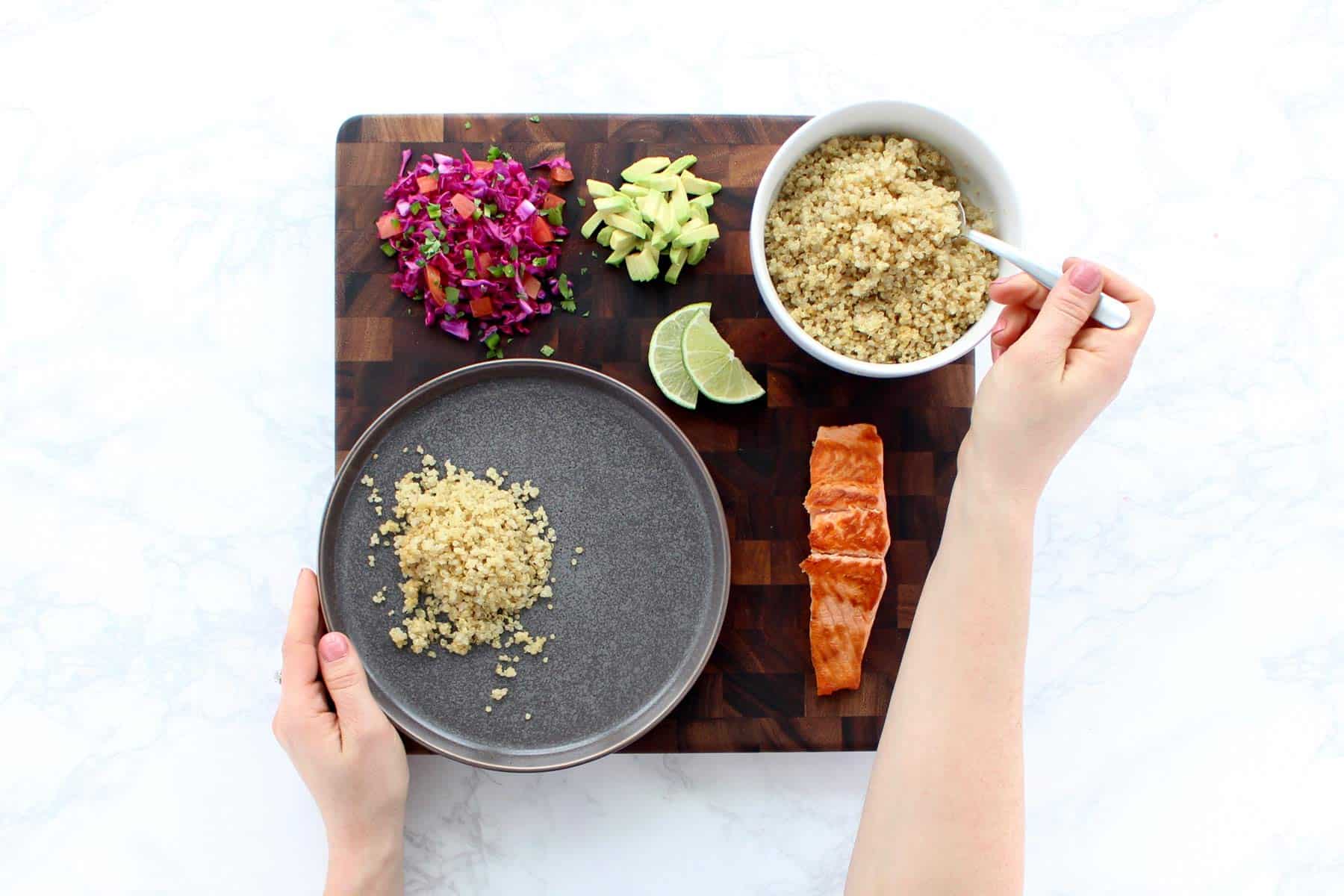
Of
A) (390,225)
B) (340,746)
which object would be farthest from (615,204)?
(340,746)

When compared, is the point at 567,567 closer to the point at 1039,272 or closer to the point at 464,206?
the point at 464,206

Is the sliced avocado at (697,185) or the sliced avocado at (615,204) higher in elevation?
the sliced avocado at (697,185)

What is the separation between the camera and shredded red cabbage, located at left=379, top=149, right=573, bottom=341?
1854 mm

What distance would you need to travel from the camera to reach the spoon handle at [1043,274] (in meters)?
1.53

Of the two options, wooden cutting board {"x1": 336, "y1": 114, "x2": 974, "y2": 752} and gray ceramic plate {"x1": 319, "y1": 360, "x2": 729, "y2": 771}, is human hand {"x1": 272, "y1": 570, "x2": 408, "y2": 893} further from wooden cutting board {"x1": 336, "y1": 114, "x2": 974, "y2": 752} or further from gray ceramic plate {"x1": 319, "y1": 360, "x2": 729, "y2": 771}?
wooden cutting board {"x1": 336, "y1": 114, "x2": 974, "y2": 752}

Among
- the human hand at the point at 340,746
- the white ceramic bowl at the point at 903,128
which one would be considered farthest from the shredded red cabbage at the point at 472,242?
the human hand at the point at 340,746

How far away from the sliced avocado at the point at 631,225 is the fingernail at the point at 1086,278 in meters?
0.78

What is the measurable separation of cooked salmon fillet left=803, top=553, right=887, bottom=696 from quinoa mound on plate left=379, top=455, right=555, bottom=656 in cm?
53

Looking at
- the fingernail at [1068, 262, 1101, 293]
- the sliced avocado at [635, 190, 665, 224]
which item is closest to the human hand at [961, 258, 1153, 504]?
the fingernail at [1068, 262, 1101, 293]

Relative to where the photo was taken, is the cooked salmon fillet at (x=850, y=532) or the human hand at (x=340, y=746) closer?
the human hand at (x=340, y=746)

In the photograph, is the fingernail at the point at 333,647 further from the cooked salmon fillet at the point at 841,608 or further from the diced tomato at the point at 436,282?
the cooked salmon fillet at the point at 841,608

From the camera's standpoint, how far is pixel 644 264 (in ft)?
6.17

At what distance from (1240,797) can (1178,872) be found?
0.22 metres

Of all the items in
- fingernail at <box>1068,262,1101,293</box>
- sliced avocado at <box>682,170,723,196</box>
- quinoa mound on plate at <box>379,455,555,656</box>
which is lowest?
quinoa mound on plate at <box>379,455,555,656</box>
